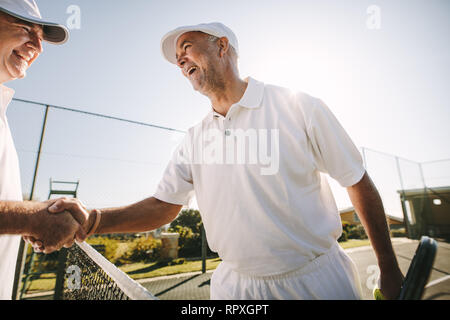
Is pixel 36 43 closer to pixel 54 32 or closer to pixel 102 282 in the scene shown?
pixel 54 32

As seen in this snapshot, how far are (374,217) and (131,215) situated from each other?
1563mm

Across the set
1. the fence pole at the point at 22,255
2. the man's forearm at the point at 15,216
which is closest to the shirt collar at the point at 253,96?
the man's forearm at the point at 15,216

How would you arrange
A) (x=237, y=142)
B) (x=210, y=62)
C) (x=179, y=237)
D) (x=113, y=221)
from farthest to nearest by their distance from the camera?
(x=179, y=237) < (x=210, y=62) < (x=113, y=221) < (x=237, y=142)

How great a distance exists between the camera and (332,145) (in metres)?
1.27

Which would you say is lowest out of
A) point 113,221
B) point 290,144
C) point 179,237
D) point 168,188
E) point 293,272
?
point 179,237

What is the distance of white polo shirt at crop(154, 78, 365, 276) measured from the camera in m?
1.25

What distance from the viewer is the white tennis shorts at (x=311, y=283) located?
1.17m

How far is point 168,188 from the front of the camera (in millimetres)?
1787

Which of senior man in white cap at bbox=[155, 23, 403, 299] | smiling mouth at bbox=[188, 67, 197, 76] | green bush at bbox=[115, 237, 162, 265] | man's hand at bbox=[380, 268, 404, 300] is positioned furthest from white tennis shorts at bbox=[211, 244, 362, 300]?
green bush at bbox=[115, 237, 162, 265]

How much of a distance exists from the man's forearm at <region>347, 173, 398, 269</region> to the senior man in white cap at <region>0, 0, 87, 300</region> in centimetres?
183

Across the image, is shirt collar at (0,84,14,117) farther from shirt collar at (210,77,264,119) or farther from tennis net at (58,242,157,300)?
shirt collar at (210,77,264,119)
